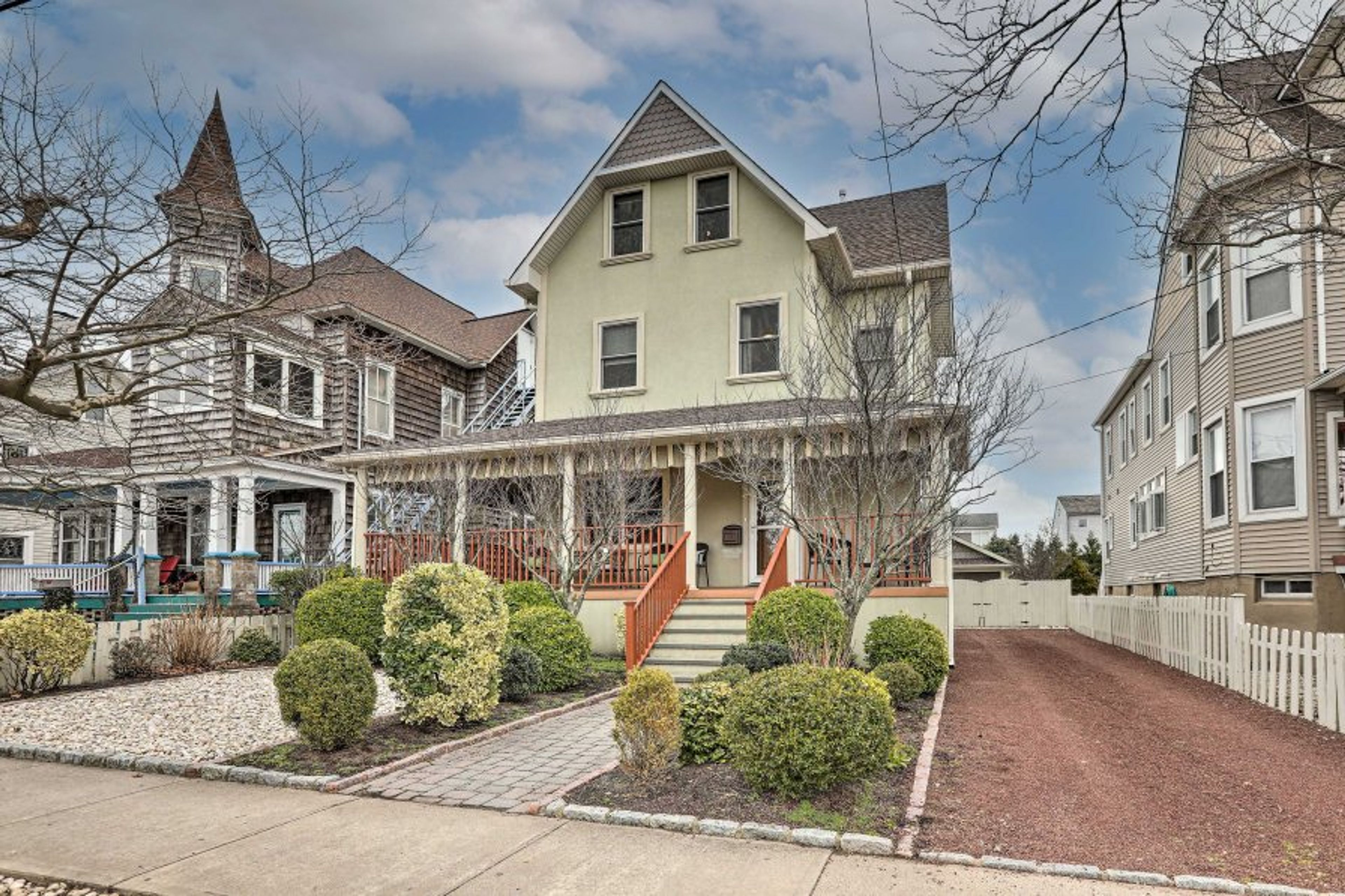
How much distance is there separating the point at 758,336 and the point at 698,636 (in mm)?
6259

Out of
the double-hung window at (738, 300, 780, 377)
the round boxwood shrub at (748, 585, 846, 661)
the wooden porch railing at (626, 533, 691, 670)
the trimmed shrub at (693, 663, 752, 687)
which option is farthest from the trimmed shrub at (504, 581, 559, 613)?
the double-hung window at (738, 300, 780, 377)

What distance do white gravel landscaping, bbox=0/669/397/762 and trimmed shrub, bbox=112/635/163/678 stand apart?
1.38ft

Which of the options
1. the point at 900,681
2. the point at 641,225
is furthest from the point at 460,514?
the point at 900,681

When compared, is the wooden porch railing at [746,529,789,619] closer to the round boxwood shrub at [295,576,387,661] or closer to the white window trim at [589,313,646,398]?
the white window trim at [589,313,646,398]

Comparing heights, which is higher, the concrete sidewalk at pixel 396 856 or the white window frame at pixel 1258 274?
the white window frame at pixel 1258 274

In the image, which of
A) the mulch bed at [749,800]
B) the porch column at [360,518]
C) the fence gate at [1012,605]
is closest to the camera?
the mulch bed at [749,800]

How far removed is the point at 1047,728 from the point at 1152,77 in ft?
19.3

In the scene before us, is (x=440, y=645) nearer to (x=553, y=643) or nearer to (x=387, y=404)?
(x=553, y=643)

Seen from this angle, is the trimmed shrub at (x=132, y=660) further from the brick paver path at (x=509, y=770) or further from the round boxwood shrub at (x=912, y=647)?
the round boxwood shrub at (x=912, y=647)

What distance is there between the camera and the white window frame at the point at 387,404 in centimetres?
2105

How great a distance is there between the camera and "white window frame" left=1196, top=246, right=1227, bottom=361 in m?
15.7

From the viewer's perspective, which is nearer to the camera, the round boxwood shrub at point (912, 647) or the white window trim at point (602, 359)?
the round boxwood shrub at point (912, 647)

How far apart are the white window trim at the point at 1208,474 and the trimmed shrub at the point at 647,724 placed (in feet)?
43.6

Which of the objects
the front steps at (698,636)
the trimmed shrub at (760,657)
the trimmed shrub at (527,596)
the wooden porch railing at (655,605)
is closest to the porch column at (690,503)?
the wooden porch railing at (655,605)
